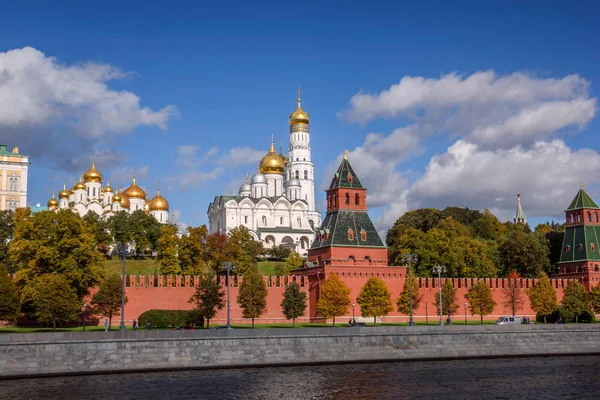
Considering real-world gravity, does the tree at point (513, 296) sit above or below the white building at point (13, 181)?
below

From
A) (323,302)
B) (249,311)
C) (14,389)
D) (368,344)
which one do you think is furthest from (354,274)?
(14,389)

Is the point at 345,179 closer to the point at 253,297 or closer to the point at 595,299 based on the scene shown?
the point at 253,297

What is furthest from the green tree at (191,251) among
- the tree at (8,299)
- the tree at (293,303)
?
the tree at (8,299)

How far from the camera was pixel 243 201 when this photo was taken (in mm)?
108938

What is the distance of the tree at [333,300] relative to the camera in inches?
2228

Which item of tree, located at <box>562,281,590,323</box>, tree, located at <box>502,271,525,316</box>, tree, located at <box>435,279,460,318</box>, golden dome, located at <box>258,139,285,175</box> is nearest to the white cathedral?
golden dome, located at <box>258,139,285,175</box>

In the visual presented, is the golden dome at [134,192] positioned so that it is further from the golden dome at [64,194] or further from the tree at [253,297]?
the tree at [253,297]

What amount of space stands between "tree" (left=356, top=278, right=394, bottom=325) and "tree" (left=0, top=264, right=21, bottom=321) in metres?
24.5

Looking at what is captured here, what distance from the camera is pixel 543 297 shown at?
64.8 metres

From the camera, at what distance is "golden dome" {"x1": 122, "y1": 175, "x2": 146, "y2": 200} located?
113m

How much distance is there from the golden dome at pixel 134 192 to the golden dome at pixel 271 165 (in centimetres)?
1815

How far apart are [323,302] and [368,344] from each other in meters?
15.0

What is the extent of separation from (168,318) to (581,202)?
132 ft

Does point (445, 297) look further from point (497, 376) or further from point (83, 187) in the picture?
point (83, 187)
